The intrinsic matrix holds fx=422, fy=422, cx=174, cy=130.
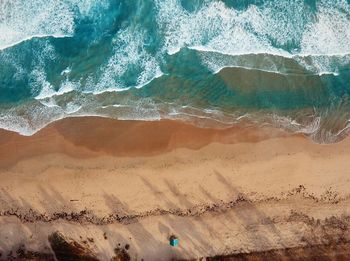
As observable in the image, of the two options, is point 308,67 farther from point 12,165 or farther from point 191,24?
point 12,165

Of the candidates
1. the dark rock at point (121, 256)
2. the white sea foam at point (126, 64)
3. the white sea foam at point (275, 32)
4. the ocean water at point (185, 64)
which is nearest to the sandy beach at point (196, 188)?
the dark rock at point (121, 256)

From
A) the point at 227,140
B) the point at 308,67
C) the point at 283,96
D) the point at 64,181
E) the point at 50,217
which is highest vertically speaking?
the point at 308,67

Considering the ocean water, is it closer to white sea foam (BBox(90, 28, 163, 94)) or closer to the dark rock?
white sea foam (BBox(90, 28, 163, 94))

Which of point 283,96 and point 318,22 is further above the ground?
point 318,22

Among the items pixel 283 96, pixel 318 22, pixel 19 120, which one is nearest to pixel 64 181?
pixel 19 120

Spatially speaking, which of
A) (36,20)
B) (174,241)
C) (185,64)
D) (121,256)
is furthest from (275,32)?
(121,256)

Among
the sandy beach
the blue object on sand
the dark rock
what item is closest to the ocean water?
the sandy beach
